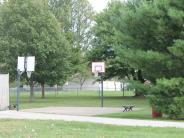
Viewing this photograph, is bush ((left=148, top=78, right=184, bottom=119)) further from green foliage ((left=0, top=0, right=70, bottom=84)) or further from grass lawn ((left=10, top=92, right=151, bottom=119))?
green foliage ((left=0, top=0, right=70, bottom=84))

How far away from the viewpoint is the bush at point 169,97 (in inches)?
830

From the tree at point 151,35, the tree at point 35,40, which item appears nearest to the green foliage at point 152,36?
the tree at point 151,35

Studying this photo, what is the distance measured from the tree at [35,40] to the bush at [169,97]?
83.1 feet

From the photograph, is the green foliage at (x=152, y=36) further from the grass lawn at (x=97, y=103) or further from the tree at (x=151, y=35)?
the grass lawn at (x=97, y=103)

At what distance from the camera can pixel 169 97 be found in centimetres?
2158

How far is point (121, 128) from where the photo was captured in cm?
1628

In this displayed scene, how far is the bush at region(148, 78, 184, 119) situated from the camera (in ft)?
69.2

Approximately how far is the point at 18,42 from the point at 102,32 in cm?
1504

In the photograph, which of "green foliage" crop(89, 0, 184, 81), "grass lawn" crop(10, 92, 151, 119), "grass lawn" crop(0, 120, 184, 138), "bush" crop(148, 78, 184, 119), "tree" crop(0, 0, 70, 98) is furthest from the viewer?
"tree" crop(0, 0, 70, 98)

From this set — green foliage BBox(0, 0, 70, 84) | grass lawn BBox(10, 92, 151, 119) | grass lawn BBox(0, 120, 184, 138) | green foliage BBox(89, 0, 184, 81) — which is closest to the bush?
green foliage BBox(89, 0, 184, 81)

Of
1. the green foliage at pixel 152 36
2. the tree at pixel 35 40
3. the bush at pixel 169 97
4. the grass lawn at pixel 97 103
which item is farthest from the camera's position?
the tree at pixel 35 40

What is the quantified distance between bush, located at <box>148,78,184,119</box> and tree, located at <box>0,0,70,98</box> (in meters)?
25.3

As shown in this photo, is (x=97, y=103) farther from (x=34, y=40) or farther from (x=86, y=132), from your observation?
(x=86, y=132)

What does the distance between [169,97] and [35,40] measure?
26411mm
